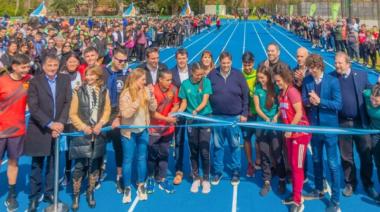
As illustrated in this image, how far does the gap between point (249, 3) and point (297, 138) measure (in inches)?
4617

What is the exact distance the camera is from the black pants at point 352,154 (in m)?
5.52

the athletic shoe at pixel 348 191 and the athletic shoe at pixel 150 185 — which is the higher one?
the athletic shoe at pixel 150 185

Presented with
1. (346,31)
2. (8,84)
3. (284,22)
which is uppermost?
(284,22)

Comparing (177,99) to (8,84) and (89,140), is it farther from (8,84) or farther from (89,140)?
(8,84)

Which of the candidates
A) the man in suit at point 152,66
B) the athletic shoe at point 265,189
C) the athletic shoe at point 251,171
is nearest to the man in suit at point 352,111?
the athletic shoe at point 265,189

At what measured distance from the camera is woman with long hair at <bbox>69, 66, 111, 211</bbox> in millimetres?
5219

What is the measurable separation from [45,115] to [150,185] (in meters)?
1.83

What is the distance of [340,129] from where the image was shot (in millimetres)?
5125

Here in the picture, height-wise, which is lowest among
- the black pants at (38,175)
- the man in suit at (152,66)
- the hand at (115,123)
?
the black pants at (38,175)

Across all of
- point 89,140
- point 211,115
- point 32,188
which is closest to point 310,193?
point 211,115

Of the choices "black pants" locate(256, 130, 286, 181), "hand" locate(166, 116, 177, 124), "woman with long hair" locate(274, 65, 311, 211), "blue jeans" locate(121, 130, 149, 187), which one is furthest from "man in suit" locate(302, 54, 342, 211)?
"blue jeans" locate(121, 130, 149, 187)

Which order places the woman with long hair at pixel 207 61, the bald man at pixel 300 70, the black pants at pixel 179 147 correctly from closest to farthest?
1. the bald man at pixel 300 70
2. the woman with long hair at pixel 207 61
3. the black pants at pixel 179 147

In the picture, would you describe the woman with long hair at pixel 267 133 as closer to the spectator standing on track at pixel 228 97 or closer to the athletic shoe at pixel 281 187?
the athletic shoe at pixel 281 187

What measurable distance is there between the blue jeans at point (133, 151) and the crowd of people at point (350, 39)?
14595mm
